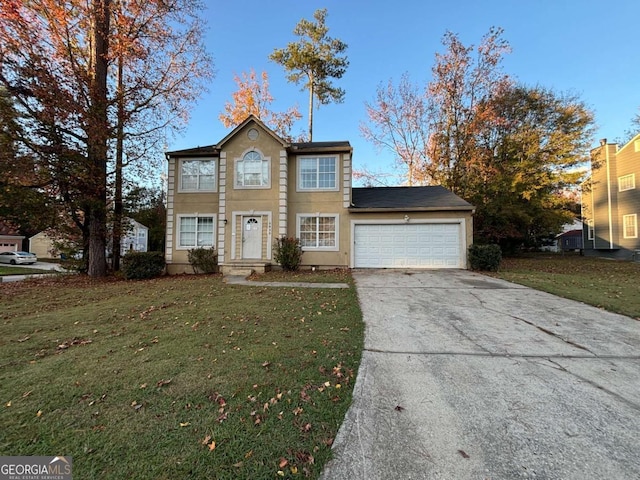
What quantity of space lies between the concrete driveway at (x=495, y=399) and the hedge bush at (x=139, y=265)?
1032 centimetres

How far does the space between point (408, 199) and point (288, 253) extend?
20.3 feet

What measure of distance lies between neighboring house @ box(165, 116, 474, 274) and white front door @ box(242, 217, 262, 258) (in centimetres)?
4

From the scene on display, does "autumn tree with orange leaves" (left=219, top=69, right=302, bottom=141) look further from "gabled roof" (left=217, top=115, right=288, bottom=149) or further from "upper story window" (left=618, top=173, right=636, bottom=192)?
"upper story window" (left=618, top=173, right=636, bottom=192)

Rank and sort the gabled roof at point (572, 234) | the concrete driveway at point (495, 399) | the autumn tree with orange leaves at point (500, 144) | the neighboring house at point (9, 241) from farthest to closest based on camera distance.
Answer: the gabled roof at point (572, 234) → the neighboring house at point (9, 241) → the autumn tree with orange leaves at point (500, 144) → the concrete driveway at point (495, 399)

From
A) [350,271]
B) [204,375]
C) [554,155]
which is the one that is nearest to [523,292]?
[350,271]

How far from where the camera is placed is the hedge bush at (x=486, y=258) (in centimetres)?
1177

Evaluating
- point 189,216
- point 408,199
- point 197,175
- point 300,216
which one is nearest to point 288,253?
point 300,216

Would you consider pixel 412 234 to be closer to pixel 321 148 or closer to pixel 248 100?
pixel 321 148

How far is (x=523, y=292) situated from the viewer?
25.8 feet

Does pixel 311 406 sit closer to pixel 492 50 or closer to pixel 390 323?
pixel 390 323

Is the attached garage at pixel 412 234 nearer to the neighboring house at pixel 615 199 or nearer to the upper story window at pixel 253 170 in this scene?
the upper story window at pixel 253 170

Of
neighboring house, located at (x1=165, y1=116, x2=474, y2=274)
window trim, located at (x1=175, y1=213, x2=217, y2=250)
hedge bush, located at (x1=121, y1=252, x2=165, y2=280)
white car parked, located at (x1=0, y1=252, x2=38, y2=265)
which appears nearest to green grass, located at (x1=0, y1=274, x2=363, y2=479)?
hedge bush, located at (x1=121, y1=252, x2=165, y2=280)

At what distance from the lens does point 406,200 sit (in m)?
13.6

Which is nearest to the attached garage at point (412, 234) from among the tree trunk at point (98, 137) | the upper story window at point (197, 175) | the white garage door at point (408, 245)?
the white garage door at point (408, 245)
